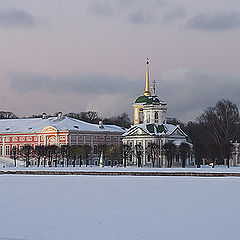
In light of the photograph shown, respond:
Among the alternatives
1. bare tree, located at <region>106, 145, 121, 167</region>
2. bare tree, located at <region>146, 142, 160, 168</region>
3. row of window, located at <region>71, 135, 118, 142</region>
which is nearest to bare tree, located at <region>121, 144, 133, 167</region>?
bare tree, located at <region>146, 142, 160, 168</region>

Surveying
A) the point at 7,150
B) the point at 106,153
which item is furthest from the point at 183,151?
the point at 7,150

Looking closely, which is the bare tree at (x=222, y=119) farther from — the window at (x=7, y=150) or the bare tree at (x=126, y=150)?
the window at (x=7, y=150)

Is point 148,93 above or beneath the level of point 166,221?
above

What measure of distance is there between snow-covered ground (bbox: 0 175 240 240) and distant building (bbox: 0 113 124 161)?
5536 centimetres

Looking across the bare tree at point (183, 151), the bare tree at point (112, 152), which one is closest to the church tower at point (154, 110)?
the bare tree at point (112, 152)

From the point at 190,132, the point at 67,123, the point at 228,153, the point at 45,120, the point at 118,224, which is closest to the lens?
the point at 118,224

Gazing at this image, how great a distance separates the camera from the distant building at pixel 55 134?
80188 mm

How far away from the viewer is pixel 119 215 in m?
17.4

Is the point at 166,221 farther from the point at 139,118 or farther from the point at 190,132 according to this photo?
the point at 190,132

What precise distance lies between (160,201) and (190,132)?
8207cm

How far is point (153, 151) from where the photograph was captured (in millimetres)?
69875

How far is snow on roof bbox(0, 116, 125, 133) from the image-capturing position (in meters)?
81.2

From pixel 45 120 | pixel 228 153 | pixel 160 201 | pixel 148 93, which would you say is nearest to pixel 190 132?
pixel 148 93

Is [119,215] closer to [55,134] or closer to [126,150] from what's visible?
[126,150]
